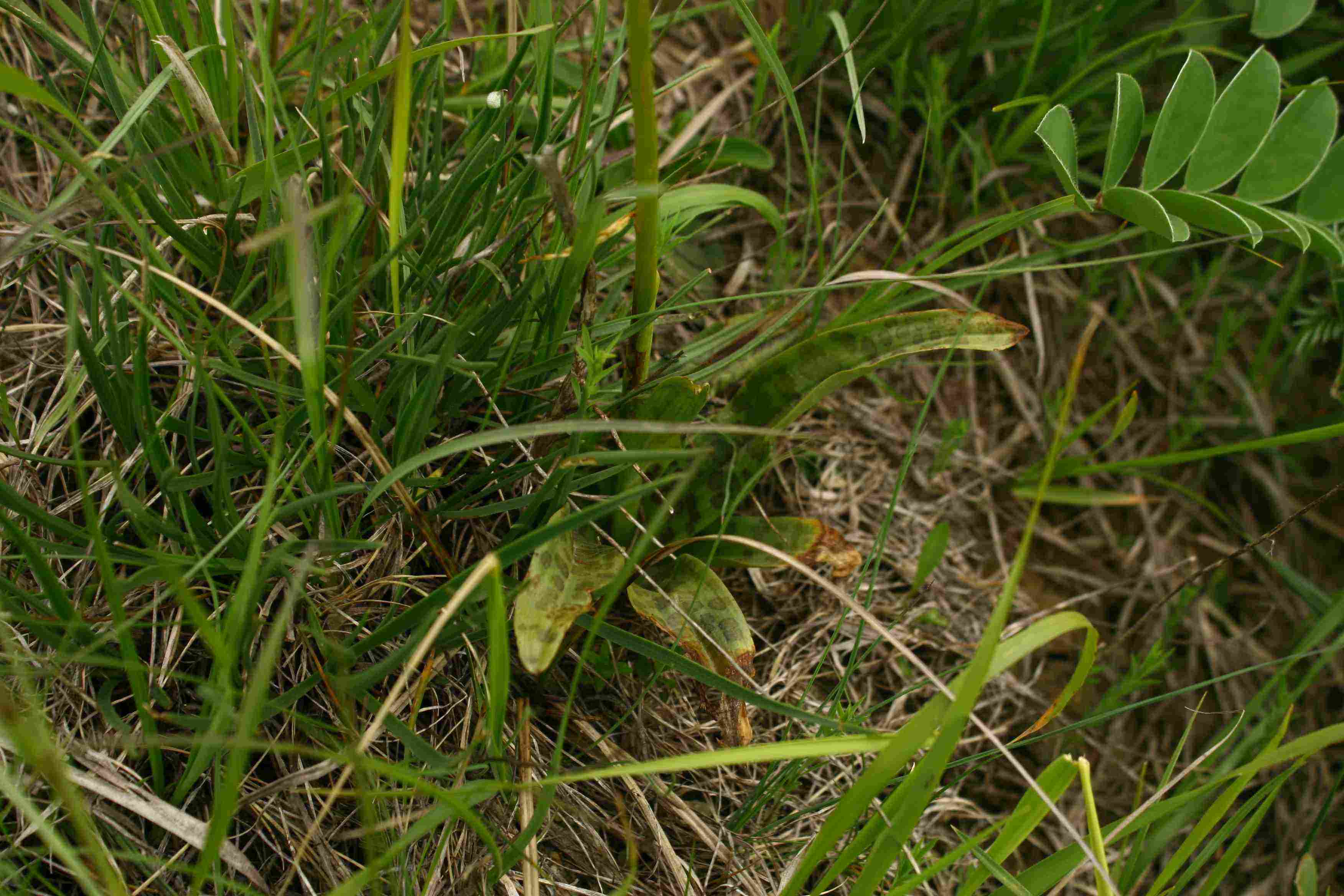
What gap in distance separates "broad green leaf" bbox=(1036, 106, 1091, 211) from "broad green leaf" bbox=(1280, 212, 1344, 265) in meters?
0.26

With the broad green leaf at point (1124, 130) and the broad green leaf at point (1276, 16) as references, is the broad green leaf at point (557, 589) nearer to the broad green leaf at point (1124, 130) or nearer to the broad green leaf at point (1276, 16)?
the broad green leaf at point (1124, 130)

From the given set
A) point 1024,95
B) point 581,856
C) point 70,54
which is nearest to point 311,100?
point 70,54

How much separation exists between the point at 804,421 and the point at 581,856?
701mm

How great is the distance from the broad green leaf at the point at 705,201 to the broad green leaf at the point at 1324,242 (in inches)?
24.6

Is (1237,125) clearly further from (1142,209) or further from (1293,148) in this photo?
(1142,209)

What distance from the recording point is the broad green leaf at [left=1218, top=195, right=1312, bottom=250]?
3.48 ft

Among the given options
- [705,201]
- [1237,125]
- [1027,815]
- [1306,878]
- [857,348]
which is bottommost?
[1306,878]

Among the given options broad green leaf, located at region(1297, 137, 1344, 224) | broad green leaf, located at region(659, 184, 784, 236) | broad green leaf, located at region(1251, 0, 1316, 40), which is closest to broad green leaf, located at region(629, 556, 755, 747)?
broad green leaf, located at region(659, 184, 784, 236)

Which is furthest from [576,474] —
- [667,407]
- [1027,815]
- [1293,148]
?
[1293,148]

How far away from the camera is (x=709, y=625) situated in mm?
1032

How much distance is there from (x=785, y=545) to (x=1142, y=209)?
56 cm

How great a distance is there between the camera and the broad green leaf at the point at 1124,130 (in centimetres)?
109

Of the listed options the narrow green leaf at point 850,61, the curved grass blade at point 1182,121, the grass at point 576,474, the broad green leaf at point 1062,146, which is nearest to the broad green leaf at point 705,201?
the grass at point 576,474

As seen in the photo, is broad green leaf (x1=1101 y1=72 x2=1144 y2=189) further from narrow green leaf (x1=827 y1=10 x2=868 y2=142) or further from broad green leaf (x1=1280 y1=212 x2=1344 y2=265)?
narrow green leaf (x1=827 y1=10 x2=868 y2=142)
